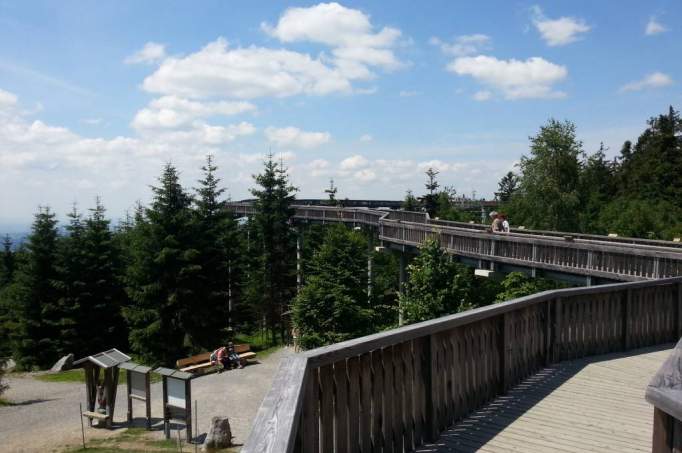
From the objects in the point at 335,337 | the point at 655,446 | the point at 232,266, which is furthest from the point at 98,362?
the point at 232,266

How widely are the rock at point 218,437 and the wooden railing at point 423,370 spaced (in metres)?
9.14

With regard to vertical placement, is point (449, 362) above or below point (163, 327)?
above

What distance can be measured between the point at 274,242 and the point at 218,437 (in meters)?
34.1

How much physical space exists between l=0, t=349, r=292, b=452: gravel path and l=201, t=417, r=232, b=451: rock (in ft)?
1.25

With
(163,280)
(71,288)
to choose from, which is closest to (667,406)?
(163,280)

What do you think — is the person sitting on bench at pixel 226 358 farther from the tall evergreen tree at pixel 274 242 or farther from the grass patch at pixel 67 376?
the tall evergreen tree at pixel 274 242

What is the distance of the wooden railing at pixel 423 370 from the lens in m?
3.69

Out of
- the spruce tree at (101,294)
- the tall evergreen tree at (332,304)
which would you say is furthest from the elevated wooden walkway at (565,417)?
the spruce tree at (101,294)

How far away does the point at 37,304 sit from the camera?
41.1 metres

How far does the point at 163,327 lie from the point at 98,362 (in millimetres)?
17944

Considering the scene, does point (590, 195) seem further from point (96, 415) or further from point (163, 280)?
point (96, 415)

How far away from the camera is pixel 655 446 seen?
2.76m

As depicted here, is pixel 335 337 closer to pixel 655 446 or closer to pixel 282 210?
pixel 282 210

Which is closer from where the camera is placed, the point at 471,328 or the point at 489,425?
the point at 489,425
